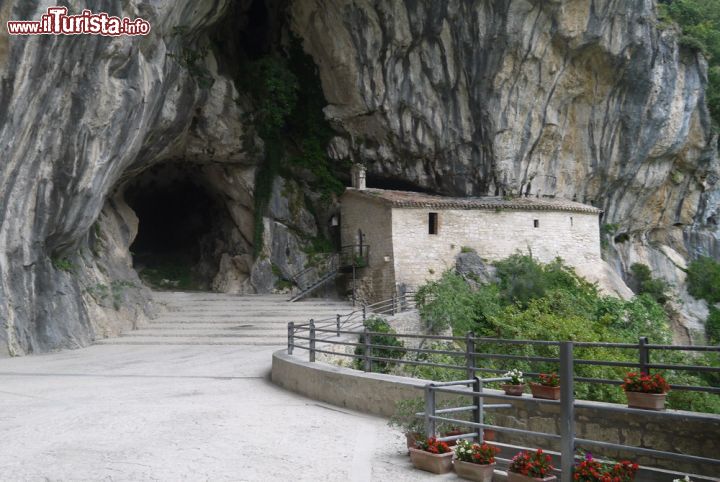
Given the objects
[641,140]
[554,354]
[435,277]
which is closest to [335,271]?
[435,277]

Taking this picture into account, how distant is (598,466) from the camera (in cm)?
502

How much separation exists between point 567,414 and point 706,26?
112 ft

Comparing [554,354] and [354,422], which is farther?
[554,354]

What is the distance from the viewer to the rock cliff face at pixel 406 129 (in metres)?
18.7

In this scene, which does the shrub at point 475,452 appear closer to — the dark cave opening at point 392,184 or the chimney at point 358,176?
the chimney at point 358,176

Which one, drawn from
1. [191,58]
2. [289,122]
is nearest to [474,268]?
[289,122]

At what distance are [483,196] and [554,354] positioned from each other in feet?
44.3

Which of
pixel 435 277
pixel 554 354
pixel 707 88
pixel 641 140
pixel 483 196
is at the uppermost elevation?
pixel 707 88

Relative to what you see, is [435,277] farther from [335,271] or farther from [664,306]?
[664,306]

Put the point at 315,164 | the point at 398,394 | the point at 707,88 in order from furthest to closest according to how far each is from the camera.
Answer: the point at 707,88, the point at 315,164, the point at 398,394

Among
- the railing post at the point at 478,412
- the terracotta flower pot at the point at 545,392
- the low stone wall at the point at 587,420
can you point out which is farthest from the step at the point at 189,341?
the terracotta flower pot at the point at 545,392

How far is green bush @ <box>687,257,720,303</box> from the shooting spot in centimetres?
3183

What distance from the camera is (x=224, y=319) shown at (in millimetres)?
21312

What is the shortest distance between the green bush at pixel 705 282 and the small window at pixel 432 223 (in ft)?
48.8
